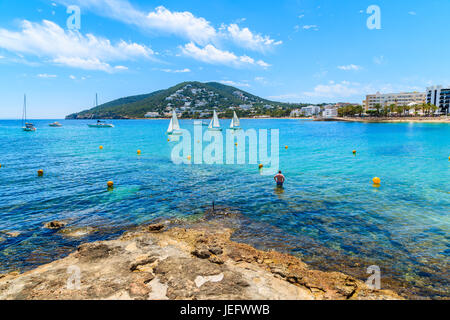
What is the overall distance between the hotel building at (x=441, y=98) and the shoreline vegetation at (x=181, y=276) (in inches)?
8828

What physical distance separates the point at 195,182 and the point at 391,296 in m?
19.1

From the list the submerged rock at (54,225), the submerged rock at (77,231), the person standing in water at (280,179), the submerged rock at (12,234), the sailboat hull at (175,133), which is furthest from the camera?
the sailboat hull at (175,133)

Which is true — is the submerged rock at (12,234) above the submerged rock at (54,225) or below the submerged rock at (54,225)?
below

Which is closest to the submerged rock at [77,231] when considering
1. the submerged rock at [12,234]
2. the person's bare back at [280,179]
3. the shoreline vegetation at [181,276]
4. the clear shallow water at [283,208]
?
the clear shallow water at [283,208]

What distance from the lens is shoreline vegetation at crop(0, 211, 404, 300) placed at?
308 inches

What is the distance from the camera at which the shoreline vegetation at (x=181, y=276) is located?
25.7ft

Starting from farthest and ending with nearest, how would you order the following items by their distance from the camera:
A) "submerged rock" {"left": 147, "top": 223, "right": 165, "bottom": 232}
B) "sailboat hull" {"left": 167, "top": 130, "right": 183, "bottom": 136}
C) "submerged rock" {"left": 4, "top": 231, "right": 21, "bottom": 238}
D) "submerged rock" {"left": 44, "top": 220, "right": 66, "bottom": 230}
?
"sailboat hull" {"left": 167, "top": 130, "right": 183, "bottom": 136}, "submerged rock" {"left": 44, "top": 220, "right": 66, "bottom": 230}, "submerged rock" {"left": 147, "top": 223, "right": 165, "bottom": 232}, "submerged rock" {"left": 4, "top": 231, "right": 21, "bottom": 238}

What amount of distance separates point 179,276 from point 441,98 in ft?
759

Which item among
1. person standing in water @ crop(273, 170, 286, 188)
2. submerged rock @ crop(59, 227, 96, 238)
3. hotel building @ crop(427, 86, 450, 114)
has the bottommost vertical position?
submerged rock @ crop(59, 227, 96, 238)

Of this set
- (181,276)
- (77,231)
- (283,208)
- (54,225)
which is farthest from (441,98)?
(54,225)

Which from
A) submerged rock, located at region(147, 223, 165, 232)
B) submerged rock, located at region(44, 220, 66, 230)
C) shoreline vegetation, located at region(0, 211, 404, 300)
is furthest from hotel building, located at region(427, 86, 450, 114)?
submerged rock, located at region(44, 220, 66, 230)

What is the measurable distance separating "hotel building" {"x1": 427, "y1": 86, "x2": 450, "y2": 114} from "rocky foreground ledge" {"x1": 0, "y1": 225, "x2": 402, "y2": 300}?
22429cm

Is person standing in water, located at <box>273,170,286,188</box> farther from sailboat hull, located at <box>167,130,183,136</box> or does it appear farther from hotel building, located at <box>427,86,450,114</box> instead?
hotel building, located at <box>427,86,450,114</box>

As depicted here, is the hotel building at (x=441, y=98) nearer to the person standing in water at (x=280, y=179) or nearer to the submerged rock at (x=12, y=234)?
the person standing in water at (x=280, y=179)
